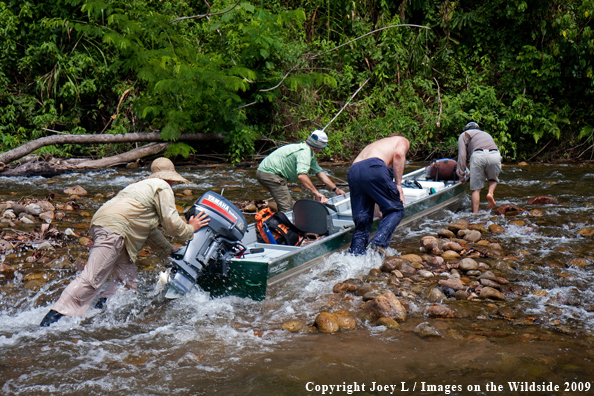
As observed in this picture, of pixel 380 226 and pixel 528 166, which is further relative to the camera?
pixel 528 166

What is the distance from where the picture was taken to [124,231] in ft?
14.7

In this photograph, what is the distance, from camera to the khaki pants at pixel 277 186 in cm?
675

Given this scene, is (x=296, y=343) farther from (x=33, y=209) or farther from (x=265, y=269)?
(x=33, y=209)

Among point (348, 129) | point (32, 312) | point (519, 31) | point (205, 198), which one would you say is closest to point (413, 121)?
point (348, 129)

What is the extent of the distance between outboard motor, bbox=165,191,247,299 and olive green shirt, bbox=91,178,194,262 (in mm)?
177

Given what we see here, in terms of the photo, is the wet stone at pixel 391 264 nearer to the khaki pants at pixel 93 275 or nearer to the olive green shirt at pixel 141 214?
the olive green shirt at pixel 141 214

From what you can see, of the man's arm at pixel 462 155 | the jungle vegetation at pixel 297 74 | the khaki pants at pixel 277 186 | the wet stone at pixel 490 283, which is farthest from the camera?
the jungle vegetation at pixel 297 74

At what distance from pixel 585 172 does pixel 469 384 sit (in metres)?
10.5

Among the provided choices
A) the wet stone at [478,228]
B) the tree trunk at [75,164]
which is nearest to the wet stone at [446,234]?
the wet stone at [478,228]

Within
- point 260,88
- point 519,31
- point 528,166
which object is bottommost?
point 528,166

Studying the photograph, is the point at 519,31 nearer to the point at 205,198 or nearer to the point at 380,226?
the point at 380,226

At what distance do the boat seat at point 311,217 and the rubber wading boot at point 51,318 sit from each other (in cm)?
276

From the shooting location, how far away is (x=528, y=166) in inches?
532
